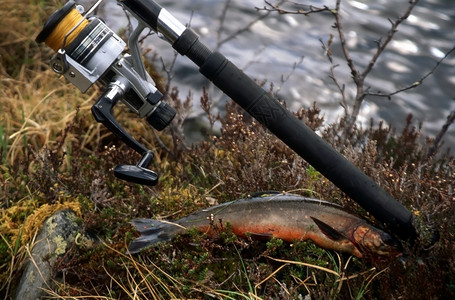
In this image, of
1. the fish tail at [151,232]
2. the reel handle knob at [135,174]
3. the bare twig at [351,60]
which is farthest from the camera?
the bare twig at [351,60]

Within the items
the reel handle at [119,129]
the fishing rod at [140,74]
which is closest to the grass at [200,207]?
the fishing rod at [140,74]

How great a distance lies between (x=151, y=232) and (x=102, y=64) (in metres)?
1.24

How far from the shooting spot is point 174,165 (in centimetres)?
534

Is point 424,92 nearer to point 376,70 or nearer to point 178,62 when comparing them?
point 376,70

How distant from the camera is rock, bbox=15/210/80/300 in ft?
12.6

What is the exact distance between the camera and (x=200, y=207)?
4.30 meters

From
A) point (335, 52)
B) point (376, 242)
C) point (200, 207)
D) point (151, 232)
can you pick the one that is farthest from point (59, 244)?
point (335, 52)

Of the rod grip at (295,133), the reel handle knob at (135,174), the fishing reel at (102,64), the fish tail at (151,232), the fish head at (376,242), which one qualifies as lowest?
the fish tail at (151,232)

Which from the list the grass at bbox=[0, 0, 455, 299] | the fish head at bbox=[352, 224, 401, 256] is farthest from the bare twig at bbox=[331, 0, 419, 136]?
the fish head at bbox=[352, 224, 401, 256]

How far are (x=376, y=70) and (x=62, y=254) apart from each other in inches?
214

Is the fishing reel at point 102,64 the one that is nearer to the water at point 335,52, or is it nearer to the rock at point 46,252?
the rock at point 46,252

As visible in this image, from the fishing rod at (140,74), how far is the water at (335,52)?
13.1 ft

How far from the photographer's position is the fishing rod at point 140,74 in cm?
287

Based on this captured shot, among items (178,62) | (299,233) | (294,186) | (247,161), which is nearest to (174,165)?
(247,161)
